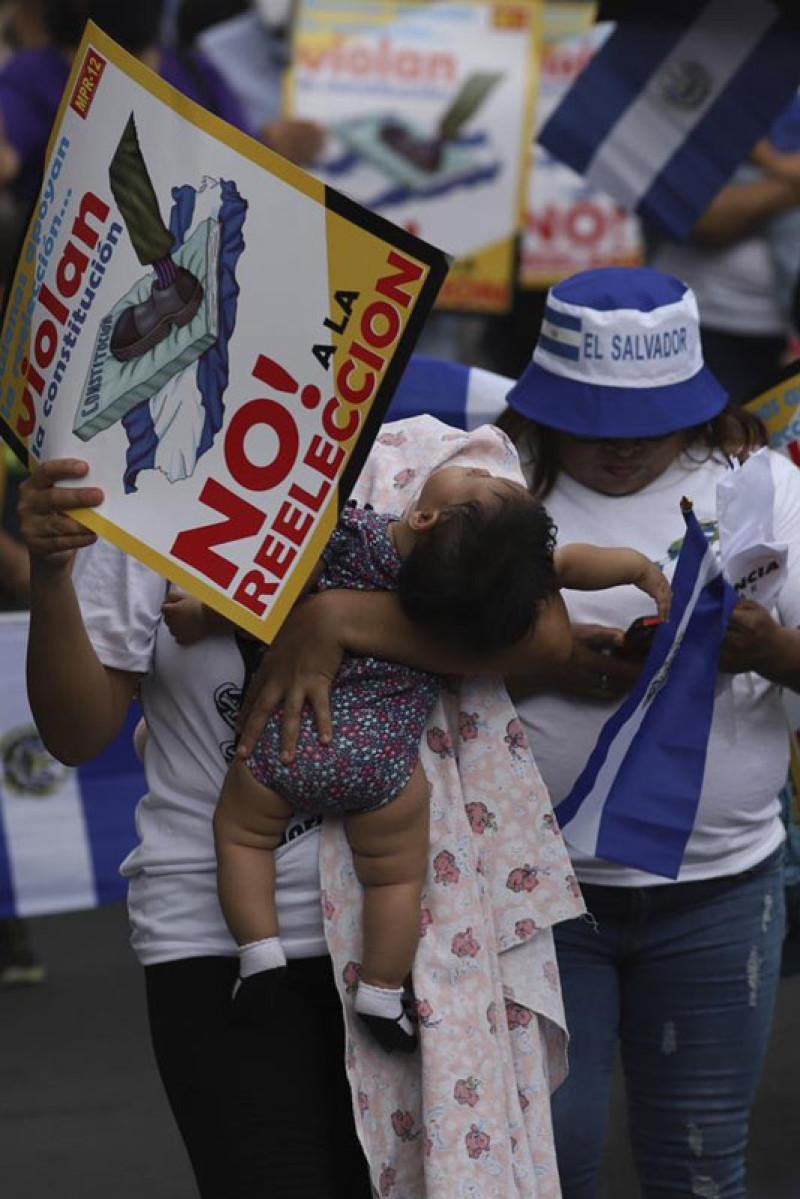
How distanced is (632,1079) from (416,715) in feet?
3.34

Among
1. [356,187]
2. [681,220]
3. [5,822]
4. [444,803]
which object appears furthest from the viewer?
[356,187]

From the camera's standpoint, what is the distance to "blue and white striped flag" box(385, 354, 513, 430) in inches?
168

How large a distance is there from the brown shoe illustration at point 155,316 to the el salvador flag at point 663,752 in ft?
2.88

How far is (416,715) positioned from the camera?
292cm

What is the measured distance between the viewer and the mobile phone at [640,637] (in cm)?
335

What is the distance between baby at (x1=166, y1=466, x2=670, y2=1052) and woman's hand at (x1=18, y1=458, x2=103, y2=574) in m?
0.22

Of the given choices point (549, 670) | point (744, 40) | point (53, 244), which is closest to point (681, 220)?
point (744, 40)

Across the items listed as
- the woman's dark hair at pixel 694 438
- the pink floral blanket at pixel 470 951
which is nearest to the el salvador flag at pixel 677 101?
the woman's dark hair at pixel 694 438

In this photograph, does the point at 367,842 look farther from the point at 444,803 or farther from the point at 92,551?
the point at 92,551

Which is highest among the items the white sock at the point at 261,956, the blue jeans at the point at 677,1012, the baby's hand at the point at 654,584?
the baby's hand at the point at 654,584

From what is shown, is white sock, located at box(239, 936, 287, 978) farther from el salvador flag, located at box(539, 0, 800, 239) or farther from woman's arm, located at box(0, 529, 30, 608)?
woman's arm, located at box(0, 529, 30, 608)

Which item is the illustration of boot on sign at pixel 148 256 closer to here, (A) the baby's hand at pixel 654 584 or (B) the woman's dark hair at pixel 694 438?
(A) the baby's hand at pixel 654 584

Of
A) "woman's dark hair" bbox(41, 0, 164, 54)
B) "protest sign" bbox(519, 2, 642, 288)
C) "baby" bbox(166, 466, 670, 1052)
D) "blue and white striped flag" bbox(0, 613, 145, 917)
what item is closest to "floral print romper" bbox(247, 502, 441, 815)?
"baby" bbox(166, 466, 670, 1052)

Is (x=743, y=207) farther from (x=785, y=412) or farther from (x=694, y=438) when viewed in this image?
(x=694, y=438)
